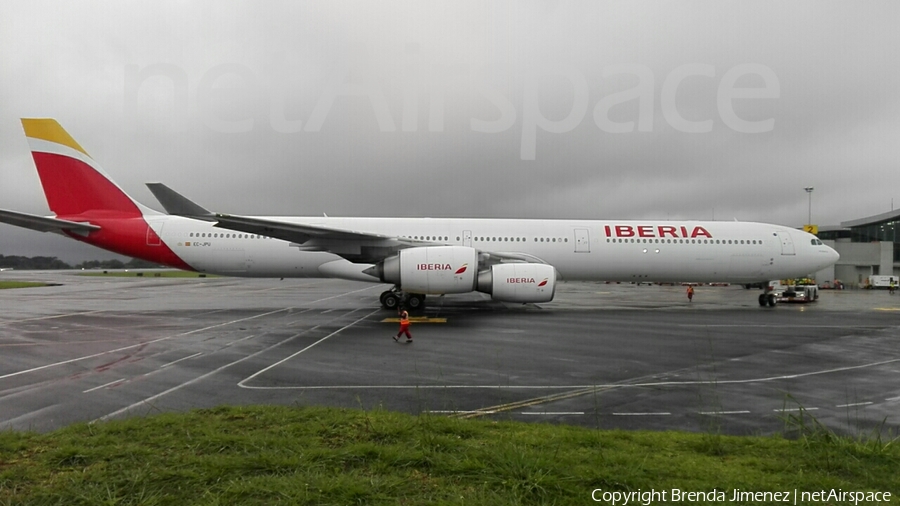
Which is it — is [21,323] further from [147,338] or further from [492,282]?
[492,282]

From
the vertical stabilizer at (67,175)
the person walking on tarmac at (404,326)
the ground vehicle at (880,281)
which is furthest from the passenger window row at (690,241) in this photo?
the ground vehicle at (880,281)

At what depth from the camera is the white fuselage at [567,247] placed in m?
18.4

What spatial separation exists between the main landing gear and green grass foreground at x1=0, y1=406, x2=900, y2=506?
12.5 meters

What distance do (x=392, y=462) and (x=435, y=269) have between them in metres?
11.4

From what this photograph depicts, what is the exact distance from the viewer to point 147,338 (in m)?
11.3

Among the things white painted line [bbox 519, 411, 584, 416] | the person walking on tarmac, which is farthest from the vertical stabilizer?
white painted line [bbox 519, 411, 584, 416]

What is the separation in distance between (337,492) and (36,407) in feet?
16.9

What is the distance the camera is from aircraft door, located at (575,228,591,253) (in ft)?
62.5

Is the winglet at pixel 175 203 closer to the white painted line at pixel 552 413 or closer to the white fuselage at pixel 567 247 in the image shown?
the white fuselage at pixel 567 247

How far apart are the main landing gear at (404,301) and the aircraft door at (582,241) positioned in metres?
6.46

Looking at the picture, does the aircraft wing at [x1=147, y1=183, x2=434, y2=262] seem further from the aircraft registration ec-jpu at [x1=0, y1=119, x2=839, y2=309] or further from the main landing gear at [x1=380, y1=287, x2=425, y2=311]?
the main landing gear at [x1=380, y1=287, x2=425, y2=311]

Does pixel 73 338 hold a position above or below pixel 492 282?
below

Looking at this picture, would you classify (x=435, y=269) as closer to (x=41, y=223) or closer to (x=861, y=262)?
(x=41, y=223)

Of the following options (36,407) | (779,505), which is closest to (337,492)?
(779,505)
